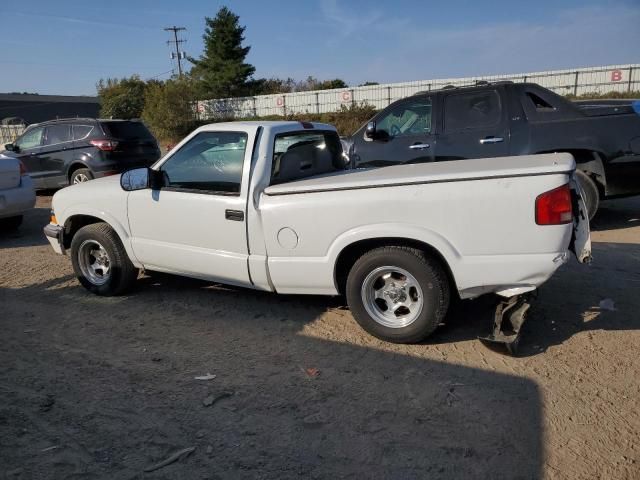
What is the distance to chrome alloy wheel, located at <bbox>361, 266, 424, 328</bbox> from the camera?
3.89 m

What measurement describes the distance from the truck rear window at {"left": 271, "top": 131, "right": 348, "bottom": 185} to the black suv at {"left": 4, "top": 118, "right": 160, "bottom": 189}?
7.23 metres

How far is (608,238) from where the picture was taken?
6.80 meters

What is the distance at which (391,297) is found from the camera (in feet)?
13.0

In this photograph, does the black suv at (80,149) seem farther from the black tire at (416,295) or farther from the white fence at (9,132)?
the white fence at (9,132)

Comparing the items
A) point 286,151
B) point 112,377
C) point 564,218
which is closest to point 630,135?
point 564,218

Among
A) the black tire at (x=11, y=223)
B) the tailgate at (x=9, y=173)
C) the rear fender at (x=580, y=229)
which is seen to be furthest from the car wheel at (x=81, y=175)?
the rear fender at (x=580, y=229)

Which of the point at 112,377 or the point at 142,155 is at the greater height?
the point at 142,155

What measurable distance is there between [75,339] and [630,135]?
679 centimetres

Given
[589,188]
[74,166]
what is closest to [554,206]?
[589,188]

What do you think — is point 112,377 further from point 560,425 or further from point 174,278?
point 560,425

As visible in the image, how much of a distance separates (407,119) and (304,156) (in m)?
3.35

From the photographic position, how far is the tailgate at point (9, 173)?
7.93 meters

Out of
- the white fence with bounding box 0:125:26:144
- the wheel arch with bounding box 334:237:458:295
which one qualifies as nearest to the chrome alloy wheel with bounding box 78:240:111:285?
the wheel arch with bounding box 334:237:458:295

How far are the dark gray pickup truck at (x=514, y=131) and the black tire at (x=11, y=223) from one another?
606cm
